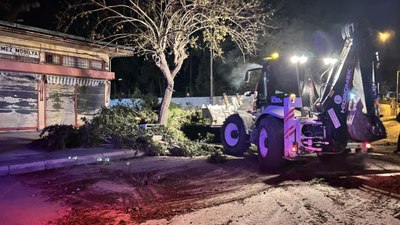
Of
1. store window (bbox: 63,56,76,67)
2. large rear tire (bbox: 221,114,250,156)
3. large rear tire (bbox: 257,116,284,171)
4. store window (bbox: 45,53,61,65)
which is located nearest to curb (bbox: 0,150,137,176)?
large rear tire (bbox: 221,114,250,156)

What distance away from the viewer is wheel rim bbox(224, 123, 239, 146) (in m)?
13.2

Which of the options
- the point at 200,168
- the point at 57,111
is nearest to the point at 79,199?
the point at 200,168

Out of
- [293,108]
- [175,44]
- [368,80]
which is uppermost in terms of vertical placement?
[175,44]

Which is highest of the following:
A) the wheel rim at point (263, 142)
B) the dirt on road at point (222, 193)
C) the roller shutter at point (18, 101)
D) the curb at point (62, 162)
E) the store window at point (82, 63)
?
the store window at point (82, 63)

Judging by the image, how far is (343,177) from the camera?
905 cm

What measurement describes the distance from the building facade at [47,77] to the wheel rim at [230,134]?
8.35m

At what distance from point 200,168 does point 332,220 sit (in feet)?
16.4

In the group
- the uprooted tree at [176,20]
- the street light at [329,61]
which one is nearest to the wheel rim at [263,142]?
the street light at [329,61]

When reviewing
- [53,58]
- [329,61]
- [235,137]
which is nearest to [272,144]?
[329,61]

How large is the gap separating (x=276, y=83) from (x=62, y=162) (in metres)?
6.06

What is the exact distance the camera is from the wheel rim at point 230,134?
13156 millimetres

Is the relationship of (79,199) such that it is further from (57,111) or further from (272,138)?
(57,111)

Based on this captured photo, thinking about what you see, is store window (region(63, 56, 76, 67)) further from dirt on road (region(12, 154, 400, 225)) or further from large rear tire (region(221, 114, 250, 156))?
dirt on road (region(12, 154, 400, 225))

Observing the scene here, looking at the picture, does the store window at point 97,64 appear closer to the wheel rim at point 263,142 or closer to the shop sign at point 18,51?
the shop sign at point 18,51
